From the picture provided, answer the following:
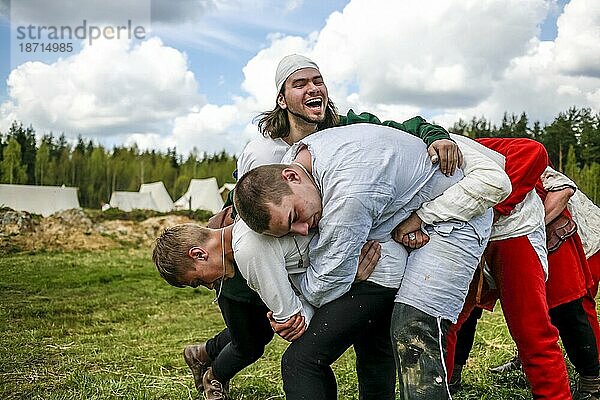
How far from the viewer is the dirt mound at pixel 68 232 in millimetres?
14078

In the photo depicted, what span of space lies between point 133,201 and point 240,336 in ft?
72.7

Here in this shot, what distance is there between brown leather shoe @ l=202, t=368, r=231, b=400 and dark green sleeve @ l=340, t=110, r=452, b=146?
4.98ft

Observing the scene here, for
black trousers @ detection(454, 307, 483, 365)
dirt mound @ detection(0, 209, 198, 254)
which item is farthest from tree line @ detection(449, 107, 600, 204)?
black trousers @ detection(454, 307, 483, 365)

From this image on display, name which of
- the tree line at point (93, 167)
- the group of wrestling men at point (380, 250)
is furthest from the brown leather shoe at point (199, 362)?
the tree line at point (93, 167)

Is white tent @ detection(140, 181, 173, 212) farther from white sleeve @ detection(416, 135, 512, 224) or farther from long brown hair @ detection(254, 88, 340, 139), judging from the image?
white sleeve @ detection(416, 135, 512, 224)

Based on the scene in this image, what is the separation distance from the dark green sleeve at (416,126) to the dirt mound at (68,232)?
11.5 m

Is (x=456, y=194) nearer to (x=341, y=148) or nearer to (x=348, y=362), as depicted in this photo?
(x=341, y=148)

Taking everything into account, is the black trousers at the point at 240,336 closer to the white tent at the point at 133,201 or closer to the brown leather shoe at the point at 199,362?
the brown leather shoe at the point at 199,362

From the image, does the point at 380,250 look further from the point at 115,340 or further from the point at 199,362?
the point at 115,340

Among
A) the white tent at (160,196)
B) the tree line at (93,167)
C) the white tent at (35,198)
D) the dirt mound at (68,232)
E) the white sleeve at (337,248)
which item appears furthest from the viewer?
the white tent at (160,196)

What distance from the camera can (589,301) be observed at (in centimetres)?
337

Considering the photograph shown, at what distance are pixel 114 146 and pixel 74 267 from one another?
27.3 metres

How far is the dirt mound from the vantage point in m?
14.1

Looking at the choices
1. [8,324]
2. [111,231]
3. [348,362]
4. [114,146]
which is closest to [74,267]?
[8,324]
